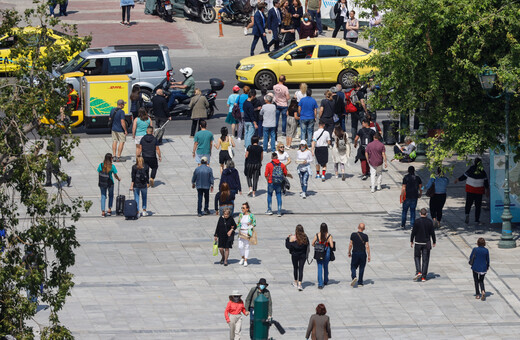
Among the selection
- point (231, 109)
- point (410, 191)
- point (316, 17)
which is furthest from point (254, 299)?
point (316, 17)

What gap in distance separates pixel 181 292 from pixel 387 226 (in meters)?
5.87

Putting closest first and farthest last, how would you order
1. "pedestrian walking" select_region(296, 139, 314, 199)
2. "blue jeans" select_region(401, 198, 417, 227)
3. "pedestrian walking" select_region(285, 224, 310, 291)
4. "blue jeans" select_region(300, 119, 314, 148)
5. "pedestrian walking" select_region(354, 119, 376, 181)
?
"pedestrian walking" select_region(285, 224, 310, 291) < "blue jeans" select_region(401, 198, 417, 227) < "pedestrian walking" select_region(296, 139, 314, 199) < "pedestrian walking" select_region(354, 119, 376, 181) < "blue jeans" select_region(300, 119, 314, 148)

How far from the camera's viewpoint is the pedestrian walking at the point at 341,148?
90.2 feet

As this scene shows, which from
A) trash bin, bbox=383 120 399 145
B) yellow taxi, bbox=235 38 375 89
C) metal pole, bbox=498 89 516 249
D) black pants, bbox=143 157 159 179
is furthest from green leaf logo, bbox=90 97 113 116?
metal pole, bbox=498 89 516 249

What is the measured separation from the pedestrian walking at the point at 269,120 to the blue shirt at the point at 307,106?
77cm

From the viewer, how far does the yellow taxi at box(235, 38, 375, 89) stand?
35344 mm

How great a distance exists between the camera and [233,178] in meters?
24.7

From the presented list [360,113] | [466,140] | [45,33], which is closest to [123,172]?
[360,113]

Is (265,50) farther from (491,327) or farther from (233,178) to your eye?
(491,327)

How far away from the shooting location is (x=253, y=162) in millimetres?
26281

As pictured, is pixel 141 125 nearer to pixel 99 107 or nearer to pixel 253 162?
pixel 99 107

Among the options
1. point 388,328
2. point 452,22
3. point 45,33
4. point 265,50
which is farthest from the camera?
point 265,50

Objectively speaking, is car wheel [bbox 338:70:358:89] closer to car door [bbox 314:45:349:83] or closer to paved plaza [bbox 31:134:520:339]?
car door [bbox 314:45:349:83]

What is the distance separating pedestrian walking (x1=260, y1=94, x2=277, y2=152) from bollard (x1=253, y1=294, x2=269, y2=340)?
10786 millimetres
